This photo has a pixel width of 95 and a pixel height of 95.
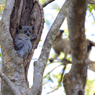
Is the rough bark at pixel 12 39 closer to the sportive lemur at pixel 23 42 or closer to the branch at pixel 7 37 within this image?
the branch at pixel 7 37

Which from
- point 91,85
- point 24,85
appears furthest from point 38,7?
point 91,85

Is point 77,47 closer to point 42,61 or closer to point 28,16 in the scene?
point 42,61

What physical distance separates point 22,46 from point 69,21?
353 centimetres

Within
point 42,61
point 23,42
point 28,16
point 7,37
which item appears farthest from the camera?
point 23,42

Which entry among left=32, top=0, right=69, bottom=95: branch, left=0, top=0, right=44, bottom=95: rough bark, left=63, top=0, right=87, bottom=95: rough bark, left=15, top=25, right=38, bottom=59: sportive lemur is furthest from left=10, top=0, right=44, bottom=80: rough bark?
left=63, top=0, right=87, bottom=95: rough bark

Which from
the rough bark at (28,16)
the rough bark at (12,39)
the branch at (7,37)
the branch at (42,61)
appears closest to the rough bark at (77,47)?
the branch at (42,61)

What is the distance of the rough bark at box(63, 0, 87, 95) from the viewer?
8.16 ft

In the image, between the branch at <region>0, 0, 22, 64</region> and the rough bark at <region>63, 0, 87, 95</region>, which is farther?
the branch at <region>0, 0, 22, 64</region>

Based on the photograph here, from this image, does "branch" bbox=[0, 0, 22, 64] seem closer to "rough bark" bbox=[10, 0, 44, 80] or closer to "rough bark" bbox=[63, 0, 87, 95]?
"rough bark" bbox=[10, 0, 44, 80]

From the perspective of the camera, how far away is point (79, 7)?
2.45 meters

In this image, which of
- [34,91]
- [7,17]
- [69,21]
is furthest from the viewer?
[7,17]

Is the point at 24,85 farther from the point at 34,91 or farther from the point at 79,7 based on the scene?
the point at 79,7

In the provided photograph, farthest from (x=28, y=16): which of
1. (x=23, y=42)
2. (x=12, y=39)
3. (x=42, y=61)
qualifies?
(x=42, y=61)

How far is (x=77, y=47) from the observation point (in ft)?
9.42
